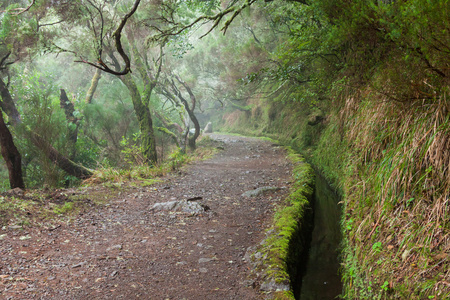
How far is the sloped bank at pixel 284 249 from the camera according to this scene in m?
3.00

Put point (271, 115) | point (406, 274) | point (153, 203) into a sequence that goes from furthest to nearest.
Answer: point (271, 115) < point (153, 203) < point (406, 274)

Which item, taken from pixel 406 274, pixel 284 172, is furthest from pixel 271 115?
pixel 406 274

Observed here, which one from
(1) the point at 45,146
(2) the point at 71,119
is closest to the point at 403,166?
(1) the point at 45,146

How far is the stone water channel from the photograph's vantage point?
344 cm

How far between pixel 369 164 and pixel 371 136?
405 mm

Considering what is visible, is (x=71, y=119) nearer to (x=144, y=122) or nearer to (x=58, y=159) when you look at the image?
(x=144, y=122)

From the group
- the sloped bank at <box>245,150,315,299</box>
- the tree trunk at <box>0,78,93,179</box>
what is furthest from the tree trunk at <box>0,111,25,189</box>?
the sloped bank at <box>245,150,315,299</box>

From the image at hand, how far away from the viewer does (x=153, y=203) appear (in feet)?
18.7

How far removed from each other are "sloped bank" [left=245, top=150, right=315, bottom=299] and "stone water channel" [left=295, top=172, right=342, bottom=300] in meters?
0.12

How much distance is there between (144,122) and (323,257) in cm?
779

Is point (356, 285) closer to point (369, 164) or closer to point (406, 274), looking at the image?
point (406, 274)

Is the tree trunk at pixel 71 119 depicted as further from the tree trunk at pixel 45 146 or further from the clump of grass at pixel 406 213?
the clump of grass at pixel 406 213

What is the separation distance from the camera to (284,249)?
11.6 ft

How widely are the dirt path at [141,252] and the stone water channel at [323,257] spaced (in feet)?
2.39
